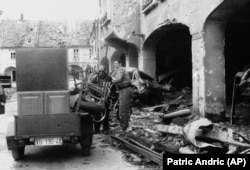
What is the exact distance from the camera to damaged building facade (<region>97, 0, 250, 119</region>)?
32.0 feet

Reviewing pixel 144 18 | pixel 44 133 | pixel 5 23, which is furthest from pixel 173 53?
pixel 5 23

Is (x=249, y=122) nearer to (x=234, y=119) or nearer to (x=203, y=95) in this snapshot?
(x=234, y=119)

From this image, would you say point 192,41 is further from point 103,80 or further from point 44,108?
point 44,108

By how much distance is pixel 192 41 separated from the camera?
412 inches

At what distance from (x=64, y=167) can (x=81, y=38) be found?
53.7 m

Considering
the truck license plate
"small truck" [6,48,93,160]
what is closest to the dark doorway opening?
"small truck" [6,48,93,160]

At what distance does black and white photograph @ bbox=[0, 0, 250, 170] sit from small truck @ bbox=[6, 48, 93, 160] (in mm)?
18

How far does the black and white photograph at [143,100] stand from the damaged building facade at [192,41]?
0.03 meters

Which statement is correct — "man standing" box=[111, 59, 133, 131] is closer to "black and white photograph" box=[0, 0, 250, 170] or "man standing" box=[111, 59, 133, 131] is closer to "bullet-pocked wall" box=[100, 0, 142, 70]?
"black and white photograph" box=[0, 0, 250, 170]

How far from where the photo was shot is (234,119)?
9625 millimetres

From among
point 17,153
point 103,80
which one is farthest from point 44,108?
point 103,80

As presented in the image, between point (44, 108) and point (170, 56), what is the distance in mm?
12576

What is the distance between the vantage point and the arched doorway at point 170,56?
16047 millimetres

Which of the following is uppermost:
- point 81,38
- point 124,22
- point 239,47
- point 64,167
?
point 81,38
